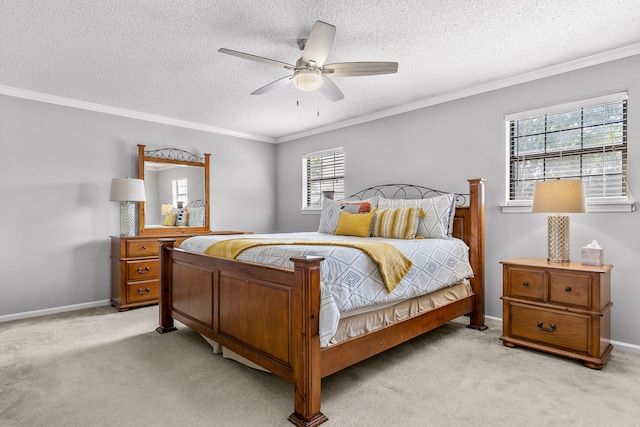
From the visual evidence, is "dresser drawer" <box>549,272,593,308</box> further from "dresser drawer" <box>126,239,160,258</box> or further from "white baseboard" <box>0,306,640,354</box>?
"dresser drawer" <box>126,239,160,258</box>

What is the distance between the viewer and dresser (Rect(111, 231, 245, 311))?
4109 millimetres

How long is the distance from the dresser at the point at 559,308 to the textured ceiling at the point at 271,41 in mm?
1788

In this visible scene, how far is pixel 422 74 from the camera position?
3.42m

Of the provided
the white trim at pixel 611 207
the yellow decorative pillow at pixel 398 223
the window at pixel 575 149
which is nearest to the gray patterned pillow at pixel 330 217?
the yellow decorative pillow at pixel 398 223

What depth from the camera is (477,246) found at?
136 inches

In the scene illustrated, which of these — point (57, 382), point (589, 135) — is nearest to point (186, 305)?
point (57, 382)

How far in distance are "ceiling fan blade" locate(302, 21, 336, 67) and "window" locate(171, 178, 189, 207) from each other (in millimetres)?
3197

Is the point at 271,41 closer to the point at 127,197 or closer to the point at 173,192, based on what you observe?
the point at 127,197

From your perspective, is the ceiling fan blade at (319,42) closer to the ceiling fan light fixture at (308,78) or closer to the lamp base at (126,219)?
the ceiling fan light fixture at (308,78)

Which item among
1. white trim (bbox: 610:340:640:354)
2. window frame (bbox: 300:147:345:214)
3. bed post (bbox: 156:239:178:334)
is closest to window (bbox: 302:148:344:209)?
window frame (bbox: 300:147:345:214)

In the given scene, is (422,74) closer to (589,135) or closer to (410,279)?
(589,135)

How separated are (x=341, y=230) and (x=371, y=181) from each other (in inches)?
50.9

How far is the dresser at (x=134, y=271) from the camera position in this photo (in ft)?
13.5

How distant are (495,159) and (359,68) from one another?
1.94m
